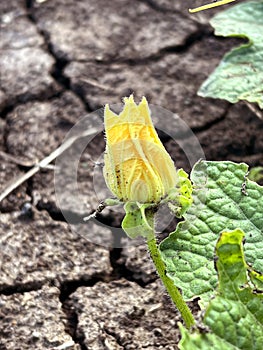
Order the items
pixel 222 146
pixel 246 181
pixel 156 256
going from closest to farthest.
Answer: pixel 156 256 < pixel 246 181 < pixel 222 146

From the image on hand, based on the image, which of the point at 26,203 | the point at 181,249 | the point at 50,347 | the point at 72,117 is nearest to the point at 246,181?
the point at 181,249

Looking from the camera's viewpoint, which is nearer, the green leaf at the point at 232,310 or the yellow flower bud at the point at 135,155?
the green leaf at the point at 232,310

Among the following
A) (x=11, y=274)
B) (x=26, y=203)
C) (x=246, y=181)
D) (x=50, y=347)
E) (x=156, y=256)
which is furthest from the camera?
(x=26, y=203)

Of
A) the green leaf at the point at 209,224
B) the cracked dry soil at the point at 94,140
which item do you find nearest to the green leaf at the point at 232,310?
the green leaf at the point at 209,224

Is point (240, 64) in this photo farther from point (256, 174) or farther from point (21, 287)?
point (21, 287)

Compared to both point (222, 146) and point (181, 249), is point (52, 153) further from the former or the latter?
point (181, 249)

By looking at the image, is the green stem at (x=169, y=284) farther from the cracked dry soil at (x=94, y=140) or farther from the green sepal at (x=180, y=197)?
the cracked dry soil at (x=94, y=140)

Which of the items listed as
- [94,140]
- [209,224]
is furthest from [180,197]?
[94,140]
